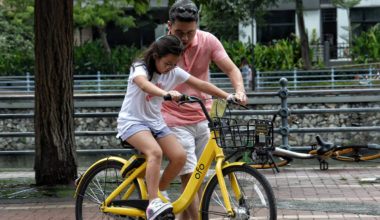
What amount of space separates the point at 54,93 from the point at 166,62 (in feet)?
12.9

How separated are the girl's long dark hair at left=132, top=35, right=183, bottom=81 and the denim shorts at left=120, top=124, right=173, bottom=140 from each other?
349 mm

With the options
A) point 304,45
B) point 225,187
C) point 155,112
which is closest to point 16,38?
point 304,45

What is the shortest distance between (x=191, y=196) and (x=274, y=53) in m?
24.3

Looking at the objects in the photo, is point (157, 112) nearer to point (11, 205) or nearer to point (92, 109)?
point (11, 205)

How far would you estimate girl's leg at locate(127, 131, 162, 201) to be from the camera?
488 cm

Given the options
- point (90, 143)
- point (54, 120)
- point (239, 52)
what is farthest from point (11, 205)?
point (239, 52)

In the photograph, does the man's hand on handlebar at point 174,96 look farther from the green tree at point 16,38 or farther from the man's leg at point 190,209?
the green tree at point 16,38

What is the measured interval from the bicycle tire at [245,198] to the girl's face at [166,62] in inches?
31.6

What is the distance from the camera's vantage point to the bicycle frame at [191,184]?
470 centimetres

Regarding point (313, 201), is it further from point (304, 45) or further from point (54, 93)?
point (304, 45)

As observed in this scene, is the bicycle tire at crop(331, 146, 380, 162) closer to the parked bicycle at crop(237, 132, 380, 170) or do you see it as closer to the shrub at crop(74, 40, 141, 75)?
the parked bicycle at crop(237, 132, 380, 170)

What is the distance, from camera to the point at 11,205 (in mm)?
7496

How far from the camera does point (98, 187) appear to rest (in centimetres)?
534

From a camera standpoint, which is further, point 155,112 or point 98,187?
point 98,187
